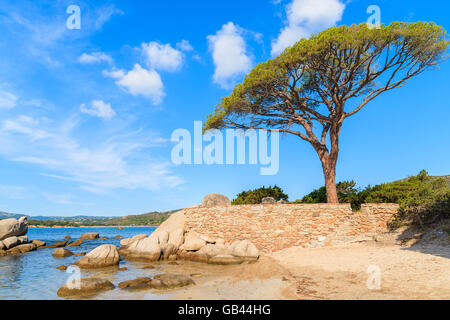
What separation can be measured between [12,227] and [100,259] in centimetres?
1607

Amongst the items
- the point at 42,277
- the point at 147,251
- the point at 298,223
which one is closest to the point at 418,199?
the point at 298,223

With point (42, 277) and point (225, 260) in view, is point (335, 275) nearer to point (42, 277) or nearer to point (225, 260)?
point (225, 260)

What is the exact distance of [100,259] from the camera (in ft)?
45.5

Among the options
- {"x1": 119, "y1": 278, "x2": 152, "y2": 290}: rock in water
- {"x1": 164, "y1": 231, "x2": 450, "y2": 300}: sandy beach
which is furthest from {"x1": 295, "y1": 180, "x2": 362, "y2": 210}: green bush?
{"x1": 119, "y1": 278, "x2": 152, "y2": 290}: rock in water

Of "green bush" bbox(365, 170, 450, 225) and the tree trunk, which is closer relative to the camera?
"green bush" bbox(365, 170, 450, 225)

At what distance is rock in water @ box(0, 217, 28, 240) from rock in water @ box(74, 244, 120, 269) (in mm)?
14399

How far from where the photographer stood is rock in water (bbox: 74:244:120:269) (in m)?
13.6

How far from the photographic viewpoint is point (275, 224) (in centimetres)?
1534

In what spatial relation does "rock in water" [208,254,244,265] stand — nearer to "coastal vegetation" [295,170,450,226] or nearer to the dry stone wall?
the dry stone wall

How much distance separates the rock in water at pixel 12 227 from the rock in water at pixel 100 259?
14.4 meters

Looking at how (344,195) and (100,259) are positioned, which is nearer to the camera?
(100,259)
